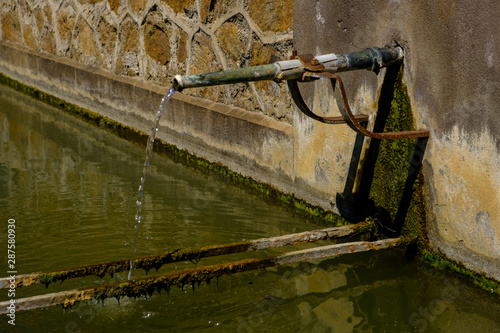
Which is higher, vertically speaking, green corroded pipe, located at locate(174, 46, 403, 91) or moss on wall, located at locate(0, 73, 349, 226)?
green corroded pipe, located at locate(174, 46, 403, 91)

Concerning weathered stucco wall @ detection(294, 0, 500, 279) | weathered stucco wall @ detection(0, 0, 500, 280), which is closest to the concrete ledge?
weathered stucco wall @ detection(0, 0, 500, 280)

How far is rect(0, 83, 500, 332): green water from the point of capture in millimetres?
2156

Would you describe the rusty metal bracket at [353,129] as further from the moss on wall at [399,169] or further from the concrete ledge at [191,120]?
the concrete ledge at [191,120]

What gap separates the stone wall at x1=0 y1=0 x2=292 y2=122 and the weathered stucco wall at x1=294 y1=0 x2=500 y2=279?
875 millimetres

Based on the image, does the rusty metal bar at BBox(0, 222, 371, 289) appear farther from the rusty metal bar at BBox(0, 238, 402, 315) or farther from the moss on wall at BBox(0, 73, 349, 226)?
the moss on wall at BBox(0, 73, 349, 226)

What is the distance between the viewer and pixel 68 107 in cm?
606

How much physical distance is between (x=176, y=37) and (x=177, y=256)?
2.44 meters

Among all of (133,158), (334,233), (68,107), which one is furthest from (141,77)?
(334,233)

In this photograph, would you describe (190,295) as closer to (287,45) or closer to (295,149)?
(295,149)

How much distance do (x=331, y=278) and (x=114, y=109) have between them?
3272mm

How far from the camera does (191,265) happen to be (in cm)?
270

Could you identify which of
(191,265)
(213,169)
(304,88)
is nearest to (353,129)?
(304,88)

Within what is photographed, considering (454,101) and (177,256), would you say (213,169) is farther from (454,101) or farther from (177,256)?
(454,101)

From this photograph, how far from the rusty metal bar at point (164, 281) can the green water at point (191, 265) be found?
0.13 m
